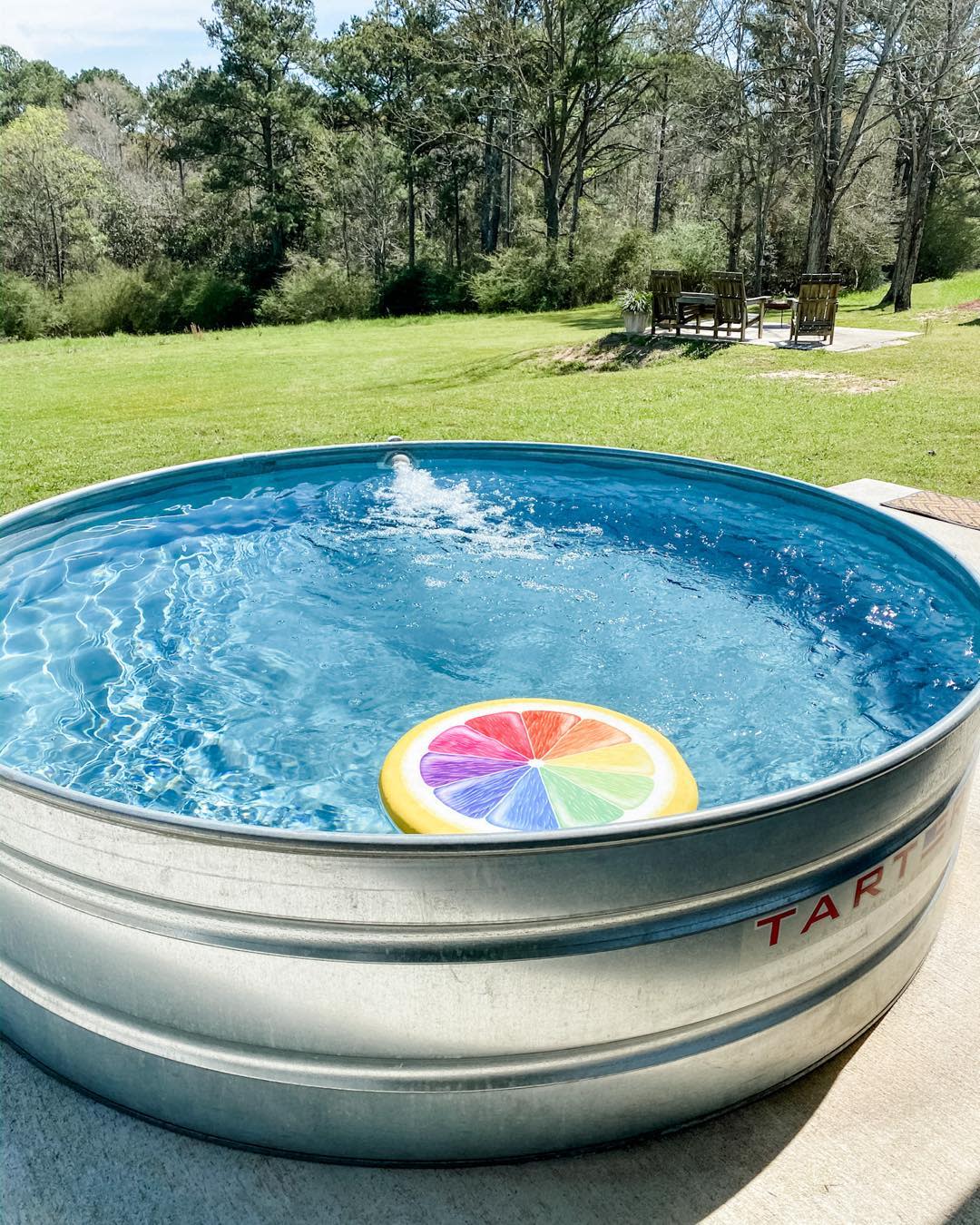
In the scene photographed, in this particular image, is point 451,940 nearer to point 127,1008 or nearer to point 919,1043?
point 127,1008

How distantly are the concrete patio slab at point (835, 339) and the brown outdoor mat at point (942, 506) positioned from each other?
688 cm

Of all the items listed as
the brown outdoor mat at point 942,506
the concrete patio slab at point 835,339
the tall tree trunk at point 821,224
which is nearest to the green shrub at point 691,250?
the tall tree trunk at point 821,224

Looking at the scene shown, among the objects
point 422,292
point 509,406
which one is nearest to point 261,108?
point 422,292

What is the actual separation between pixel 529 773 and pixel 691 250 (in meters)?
20.5

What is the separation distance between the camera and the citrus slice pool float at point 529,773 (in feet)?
10.1

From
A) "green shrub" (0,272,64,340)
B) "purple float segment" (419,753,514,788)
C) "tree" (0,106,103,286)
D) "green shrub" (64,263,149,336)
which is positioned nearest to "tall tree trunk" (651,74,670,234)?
"green shrub" (64,263,149,336)

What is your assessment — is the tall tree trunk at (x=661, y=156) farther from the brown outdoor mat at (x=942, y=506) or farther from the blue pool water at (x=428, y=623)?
the blue pool water at (x=428, y=623)

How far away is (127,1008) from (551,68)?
3033 cm

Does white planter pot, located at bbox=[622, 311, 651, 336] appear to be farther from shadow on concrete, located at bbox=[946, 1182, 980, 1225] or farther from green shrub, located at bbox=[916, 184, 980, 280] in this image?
green shrub, located at bbox=[916, 184, 980, 280]

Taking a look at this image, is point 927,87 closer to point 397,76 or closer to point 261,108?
point 397,76

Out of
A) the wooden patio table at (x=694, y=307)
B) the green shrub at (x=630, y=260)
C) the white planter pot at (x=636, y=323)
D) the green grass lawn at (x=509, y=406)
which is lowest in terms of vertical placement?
the green grass lawn at (x=509, y=406)

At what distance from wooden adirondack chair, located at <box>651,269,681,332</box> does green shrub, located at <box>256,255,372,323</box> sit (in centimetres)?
1420

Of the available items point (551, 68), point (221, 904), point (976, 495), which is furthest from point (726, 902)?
point (551, 68)

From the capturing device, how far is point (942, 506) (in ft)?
23.2
